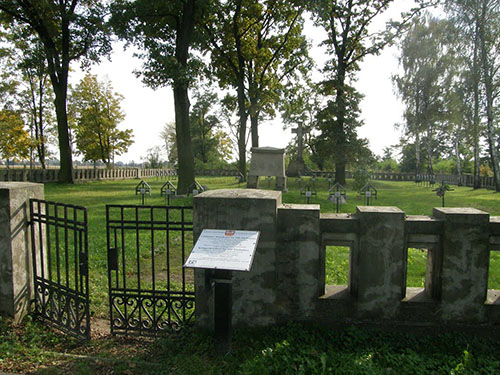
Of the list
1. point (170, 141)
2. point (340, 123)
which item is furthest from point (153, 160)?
point (340, 123)

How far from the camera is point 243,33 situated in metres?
23.8

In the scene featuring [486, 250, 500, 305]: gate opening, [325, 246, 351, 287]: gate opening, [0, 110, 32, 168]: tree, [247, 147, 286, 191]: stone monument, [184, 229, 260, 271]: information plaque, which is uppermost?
[0, 110, 32, 168]: tree

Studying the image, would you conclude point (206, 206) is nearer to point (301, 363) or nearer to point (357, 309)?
point (301, 363)

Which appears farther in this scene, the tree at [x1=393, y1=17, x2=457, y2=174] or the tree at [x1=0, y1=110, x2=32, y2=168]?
the tree at [x1=0, y1=110, x2=32, y2=168]

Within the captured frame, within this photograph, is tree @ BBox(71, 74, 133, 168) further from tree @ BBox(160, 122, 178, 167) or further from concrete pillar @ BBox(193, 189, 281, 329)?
concrete pillar @ BBox(193, 189, 281, 329)

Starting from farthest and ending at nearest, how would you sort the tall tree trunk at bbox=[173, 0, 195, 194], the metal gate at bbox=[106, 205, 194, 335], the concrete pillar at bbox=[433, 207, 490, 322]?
1. the tall tree trunk at bbox=[173, 0, 195, 194]
2. the metal gate at bbox=[106, 205, 194, 335]
3. the concrete pillar at bbox=[433, 207, 490, 322]

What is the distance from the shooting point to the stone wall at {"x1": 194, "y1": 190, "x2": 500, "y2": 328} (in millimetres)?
3266

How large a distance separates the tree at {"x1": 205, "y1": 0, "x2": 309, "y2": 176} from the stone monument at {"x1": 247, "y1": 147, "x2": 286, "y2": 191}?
29.5 feet

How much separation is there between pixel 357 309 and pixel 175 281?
3033 millimetres

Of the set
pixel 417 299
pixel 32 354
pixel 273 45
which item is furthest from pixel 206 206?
pixel 273 45

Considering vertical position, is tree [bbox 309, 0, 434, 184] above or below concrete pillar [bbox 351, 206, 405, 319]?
above

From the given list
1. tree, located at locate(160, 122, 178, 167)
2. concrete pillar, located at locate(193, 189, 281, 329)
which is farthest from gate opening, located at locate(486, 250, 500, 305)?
tree, located at locate(160, 122, 178, 167)

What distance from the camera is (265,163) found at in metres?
17.4

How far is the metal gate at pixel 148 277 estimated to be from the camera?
3.47 metres
